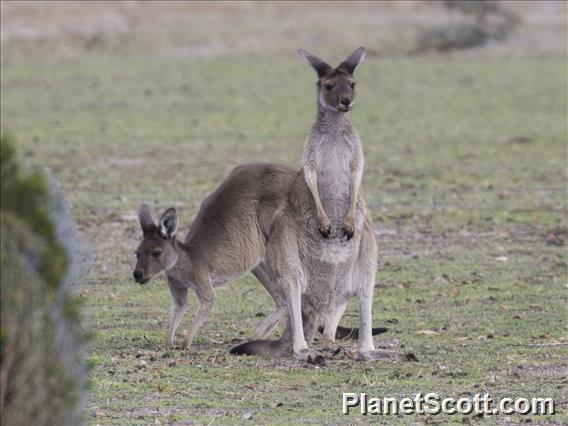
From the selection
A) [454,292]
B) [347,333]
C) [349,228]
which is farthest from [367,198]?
[349,228]

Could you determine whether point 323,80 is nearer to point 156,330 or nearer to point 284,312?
point 284,312

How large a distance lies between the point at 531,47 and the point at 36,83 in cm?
1059

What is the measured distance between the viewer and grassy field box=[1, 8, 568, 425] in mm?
5793

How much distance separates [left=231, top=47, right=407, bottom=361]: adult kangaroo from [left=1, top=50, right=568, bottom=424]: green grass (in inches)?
7.0

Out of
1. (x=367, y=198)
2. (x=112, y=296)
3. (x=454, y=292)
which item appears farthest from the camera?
(x=367, y=198)

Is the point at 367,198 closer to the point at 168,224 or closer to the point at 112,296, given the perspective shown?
the point at 112,296

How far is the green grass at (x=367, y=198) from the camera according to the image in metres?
5.82

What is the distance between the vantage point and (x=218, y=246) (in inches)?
268

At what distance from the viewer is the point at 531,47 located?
27422 mm

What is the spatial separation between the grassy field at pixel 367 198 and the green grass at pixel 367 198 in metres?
0.02

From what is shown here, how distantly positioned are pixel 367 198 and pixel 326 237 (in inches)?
198

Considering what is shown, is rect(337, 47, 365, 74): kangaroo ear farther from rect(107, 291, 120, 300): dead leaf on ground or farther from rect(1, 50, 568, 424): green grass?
rect(107, 291, 120, 300): dead leaf on ground

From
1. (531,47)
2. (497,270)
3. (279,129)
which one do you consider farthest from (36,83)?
(497,270)

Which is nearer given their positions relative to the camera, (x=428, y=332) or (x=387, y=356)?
(x=387, y=356)
